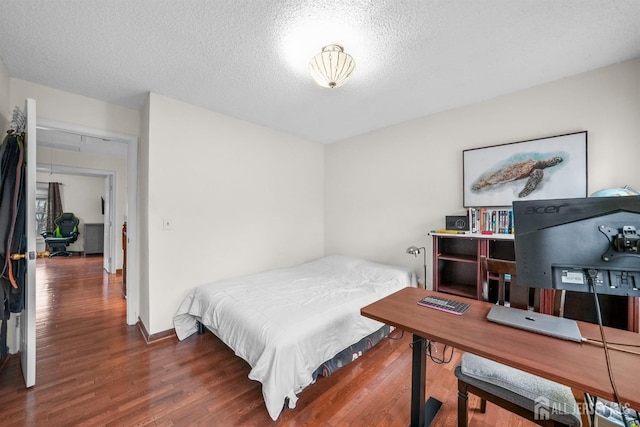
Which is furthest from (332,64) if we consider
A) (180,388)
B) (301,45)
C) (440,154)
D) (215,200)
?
(180,388)

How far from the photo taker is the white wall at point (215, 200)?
8.14 ft

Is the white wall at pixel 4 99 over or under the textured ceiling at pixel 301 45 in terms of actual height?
under

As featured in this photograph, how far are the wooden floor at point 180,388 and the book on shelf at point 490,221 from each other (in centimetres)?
129

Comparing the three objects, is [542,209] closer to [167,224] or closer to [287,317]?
[287,317]

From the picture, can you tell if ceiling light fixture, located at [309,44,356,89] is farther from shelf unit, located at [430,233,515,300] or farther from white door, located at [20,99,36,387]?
white door, located at [20,99,36,387]

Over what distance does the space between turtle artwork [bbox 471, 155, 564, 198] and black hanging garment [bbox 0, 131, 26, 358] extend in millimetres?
3867

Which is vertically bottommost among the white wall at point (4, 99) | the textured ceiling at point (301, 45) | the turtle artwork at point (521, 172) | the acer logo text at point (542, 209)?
the acer logo text at point (542, 209)

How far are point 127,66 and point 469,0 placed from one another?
97.3 inches

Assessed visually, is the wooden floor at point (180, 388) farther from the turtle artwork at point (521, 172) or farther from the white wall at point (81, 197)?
the white wall at point (81, 197)

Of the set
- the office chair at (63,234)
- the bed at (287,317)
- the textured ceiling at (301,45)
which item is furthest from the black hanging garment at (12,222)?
the office chair at (63,234)

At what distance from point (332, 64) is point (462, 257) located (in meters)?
2.17

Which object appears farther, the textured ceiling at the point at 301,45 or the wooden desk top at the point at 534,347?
the textured ceiling at the point at 301,45

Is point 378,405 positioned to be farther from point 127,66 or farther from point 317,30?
point 127,66

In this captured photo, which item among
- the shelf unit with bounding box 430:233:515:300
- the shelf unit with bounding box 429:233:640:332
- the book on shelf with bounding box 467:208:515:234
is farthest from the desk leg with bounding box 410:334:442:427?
the book on shelf with bounding box 467:208:515:234
